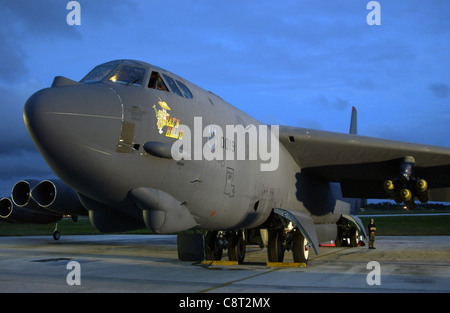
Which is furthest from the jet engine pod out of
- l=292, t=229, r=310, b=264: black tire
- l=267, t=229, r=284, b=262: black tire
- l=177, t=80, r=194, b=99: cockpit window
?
l=292, t=229, r=310, b=264: black tire

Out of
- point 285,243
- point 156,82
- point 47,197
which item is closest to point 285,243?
point 285,243

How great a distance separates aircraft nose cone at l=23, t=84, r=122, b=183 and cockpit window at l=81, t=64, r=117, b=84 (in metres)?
0.83

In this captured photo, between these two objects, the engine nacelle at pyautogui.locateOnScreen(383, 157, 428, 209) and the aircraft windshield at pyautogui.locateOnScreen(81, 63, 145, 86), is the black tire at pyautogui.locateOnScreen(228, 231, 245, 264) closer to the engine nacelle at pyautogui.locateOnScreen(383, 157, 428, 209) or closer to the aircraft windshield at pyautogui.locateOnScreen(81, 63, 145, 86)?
the engine nacelle at pyautogui.locateOnScreen(383, 157, 428, 209)

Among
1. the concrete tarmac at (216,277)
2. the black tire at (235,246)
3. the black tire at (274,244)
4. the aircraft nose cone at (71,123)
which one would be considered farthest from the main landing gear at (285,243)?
the aircraft nose cone at (71,123)

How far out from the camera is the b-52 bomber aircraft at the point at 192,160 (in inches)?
260

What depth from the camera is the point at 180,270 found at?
11.1 m

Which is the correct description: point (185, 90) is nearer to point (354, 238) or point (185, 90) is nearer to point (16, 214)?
point (354, 238)

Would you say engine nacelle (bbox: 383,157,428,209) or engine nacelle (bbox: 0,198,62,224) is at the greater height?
engine nacelle (bbox: 383,157,428,209)

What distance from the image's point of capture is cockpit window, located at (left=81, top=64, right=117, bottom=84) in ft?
25.2

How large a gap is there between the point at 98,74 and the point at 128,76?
50cm

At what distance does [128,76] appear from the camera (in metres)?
7.79

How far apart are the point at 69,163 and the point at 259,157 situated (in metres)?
5.01

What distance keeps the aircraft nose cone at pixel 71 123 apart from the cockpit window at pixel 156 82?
3.66 feet
